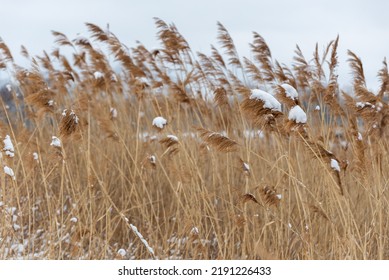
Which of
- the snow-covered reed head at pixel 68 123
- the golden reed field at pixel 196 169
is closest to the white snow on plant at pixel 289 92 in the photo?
the golden reed field at pixel 196 169

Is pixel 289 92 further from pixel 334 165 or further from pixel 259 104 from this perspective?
pixel 334 165

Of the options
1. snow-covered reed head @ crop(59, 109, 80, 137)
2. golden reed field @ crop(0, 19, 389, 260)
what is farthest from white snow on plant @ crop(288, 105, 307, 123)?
snow-covered reed head @ crop(59, 109, 80, 137)

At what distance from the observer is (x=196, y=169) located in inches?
149

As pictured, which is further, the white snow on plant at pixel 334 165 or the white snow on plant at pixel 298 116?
the white snow on plant at pixel 334 165

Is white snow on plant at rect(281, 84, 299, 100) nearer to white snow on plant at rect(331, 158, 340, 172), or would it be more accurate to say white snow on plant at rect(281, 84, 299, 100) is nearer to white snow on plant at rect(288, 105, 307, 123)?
white snow on plant at rect(288, 105, 307, 123)

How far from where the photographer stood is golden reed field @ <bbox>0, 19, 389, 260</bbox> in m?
3.22

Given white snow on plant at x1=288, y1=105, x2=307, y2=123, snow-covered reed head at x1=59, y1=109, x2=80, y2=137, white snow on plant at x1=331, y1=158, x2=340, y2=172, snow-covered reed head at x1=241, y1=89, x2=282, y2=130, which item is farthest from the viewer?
snow-covered reed head at x1=59, y1=109, x2=80, y2=137

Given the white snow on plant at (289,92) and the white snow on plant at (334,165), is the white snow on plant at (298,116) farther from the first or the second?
the white snow on plant at (334,165)

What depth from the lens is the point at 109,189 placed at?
4.94m

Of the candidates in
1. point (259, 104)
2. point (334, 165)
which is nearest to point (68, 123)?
point (259, 104)

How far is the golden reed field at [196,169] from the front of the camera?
10.6 feet

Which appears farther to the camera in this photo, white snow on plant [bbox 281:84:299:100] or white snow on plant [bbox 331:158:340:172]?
white snow on plant [bbox 331:158:340:172]
